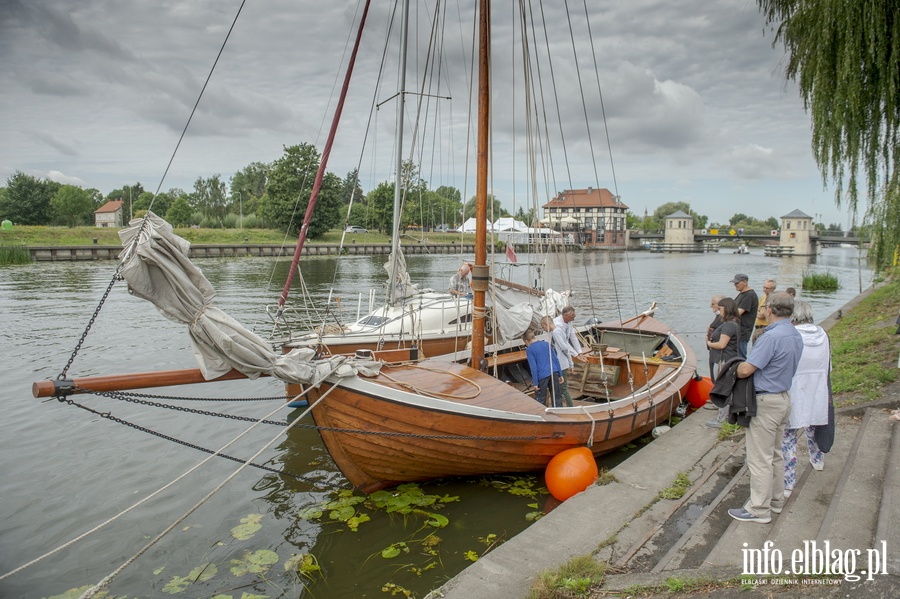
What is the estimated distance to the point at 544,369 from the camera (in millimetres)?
8445

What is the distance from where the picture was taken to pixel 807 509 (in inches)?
202

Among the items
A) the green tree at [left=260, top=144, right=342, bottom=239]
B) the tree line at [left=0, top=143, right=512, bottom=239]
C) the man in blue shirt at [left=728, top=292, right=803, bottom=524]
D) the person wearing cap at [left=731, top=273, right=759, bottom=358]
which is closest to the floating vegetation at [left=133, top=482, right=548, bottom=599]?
the man in blue shirt at [left=728, top=292, right=803, bottom=524]

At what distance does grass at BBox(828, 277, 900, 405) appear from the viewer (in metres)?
8.51

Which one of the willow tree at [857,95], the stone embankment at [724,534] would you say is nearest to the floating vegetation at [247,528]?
the stone embankment at [724,534]

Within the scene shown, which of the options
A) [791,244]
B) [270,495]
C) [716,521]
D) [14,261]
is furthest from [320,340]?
[791,244]

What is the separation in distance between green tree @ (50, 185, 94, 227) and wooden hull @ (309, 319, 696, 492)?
342ft

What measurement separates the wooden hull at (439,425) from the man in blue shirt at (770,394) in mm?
2861

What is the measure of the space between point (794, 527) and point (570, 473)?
2.74 m

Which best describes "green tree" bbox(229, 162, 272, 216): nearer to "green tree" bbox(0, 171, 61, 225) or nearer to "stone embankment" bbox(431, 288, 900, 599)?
"green tree" bbox(0, 171, 61, 225)

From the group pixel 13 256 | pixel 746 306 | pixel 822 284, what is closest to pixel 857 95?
pixel 746 306

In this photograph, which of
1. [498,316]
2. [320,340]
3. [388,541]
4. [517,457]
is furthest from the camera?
[498,316]

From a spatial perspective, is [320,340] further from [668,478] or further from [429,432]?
[668,478]

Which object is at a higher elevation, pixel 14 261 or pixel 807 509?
pixel 14 261

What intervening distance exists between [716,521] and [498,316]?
22.2 ft
